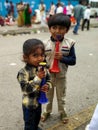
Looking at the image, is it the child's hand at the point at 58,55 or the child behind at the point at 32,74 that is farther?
the child's hand at the point at 58,55

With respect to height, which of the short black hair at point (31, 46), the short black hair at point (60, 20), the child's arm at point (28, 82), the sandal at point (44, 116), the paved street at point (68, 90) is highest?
the short black hair at point (60, 20)

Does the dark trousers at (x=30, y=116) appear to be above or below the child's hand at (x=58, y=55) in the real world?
below

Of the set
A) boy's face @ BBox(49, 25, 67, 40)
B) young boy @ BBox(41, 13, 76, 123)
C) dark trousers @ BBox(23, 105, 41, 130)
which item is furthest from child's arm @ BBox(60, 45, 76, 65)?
dark trousers @ BBox(23, 105, 41, 130)

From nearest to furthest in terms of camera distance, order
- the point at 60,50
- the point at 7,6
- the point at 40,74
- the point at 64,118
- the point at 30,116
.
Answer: the point at 40,74
the point at 30,116
the point at 60,50
the point at 64,118
the point at 7,6

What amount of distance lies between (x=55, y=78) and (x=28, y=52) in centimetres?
94

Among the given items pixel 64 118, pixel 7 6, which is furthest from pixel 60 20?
pixel 7 6

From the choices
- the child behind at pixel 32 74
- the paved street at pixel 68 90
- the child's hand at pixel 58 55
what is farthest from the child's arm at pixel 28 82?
the child's hand at pixel 58 55

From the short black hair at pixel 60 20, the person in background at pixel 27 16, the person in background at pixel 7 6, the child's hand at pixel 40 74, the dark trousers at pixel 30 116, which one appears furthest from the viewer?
the person in background at pixel 7 6

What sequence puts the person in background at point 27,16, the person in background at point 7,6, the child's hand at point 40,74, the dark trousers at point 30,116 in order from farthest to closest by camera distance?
the person in background at point 7,6 → the person in background at point 27,16 → the dark trousers at point 30,116 → the child's hand at point 40,74

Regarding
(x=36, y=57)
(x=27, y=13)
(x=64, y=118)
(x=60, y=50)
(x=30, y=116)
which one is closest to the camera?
(x=36, y=57)

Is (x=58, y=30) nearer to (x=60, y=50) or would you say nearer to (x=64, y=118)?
(x=60, y=50)

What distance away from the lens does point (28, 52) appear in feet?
9.70

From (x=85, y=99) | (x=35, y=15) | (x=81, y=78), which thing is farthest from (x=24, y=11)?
(x=85, y=99)

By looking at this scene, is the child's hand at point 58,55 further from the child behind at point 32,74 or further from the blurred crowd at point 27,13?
the blurred crowd at point 27,13
